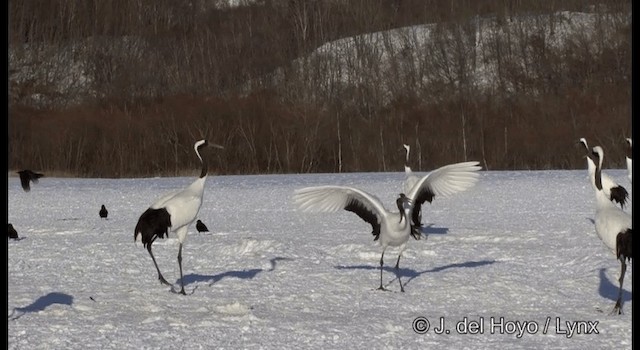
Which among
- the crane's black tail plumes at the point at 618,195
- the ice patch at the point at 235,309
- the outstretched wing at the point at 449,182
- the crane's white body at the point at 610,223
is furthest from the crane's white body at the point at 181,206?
the crane's black tail plumes at the point at 618,195

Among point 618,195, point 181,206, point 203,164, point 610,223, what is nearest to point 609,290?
point 610,223

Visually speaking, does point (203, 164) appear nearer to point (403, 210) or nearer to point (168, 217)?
point (168, 217)

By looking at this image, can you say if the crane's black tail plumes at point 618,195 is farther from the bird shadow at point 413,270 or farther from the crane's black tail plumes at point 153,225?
the crane's black tail plumes at point 153,225

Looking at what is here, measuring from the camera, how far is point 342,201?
30.9 ft

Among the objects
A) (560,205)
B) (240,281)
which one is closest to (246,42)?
(560,205)

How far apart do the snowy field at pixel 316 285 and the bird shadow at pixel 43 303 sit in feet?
0.07

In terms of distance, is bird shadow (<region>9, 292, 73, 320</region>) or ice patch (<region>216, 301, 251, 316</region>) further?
ice patch (<region>216, 301, 251, 316</region>)

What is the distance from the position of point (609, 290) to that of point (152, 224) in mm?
3573

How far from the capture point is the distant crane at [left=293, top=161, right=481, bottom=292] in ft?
30.2

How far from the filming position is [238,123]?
33000 millimetres

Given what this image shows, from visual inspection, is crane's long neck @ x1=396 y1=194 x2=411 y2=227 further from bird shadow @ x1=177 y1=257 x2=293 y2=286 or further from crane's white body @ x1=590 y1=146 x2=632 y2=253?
crane's white body @ x1=590 y1=146 x2=632 y2=253

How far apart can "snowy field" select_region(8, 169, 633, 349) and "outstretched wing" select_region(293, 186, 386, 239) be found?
0.57m

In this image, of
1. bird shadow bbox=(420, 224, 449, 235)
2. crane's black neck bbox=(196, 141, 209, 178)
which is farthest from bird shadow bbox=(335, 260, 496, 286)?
bird shadow bbox=(420, 224, 449, 235)

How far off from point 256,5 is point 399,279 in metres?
40.7
